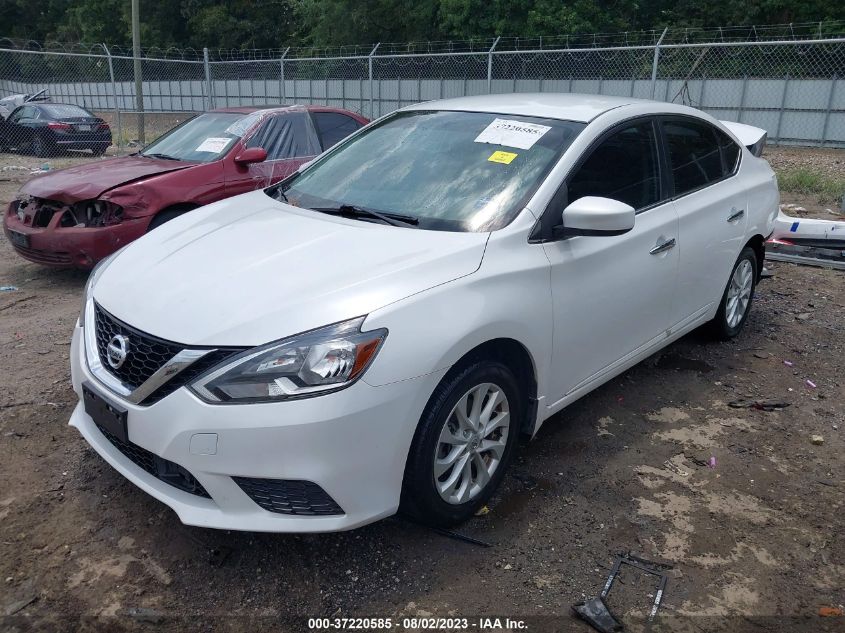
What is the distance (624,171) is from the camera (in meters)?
3.64

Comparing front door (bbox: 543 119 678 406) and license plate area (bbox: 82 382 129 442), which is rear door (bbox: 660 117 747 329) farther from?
license plate area (bbox: 82 382 129 442)

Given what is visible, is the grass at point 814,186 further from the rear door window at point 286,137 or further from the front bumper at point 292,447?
the front bumper at point 292,447

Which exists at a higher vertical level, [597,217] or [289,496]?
[597,217]

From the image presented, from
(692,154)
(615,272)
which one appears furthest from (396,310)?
(692,154)

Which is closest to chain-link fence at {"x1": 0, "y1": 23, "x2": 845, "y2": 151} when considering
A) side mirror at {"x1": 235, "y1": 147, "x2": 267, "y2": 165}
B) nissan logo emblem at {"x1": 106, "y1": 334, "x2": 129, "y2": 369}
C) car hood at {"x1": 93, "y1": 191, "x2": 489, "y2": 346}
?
side mirror at {"x1": 235, "y1": 147, "x2": 267, "y2": 165}

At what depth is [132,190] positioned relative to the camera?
5.91 m

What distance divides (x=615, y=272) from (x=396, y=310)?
1399 mm

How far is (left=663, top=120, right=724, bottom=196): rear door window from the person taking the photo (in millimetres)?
4051

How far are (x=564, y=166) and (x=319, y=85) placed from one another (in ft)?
62.1

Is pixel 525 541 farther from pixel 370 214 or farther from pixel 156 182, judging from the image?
pixel 156 182

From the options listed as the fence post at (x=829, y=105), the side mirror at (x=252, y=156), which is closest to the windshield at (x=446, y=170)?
the side mirror at (x=252, y=156)

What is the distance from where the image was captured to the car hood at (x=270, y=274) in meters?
2.46

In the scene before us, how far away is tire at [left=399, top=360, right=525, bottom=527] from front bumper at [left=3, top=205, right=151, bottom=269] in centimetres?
412

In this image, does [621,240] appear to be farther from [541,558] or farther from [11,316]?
[11,316]
